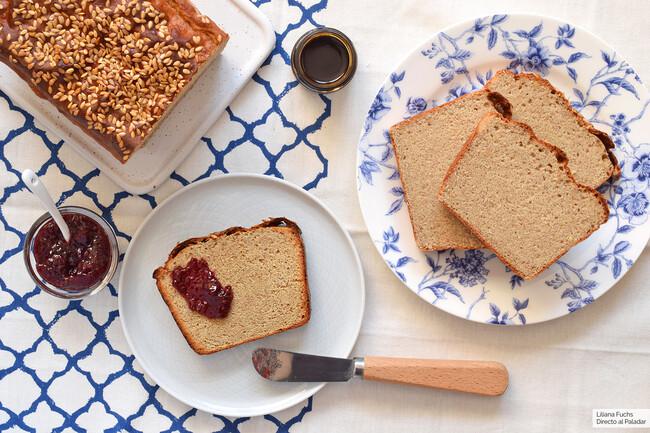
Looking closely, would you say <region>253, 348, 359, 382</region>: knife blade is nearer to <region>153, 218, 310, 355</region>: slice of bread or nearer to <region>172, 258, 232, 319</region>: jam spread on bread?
<region>153, 218, 310, 355</region>: slice of bread

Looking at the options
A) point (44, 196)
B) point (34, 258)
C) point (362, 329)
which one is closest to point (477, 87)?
point (362, 329)

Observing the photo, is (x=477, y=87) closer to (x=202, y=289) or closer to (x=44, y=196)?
(x=202, y=289)

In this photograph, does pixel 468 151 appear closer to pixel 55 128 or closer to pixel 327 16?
pixel 327 16

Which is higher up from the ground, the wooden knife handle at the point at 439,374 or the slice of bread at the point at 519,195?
the slice of bread at the point at 519,195

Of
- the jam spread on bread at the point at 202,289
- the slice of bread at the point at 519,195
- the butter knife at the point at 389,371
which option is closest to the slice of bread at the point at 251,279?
the jam spread on bread at the point at 202,289

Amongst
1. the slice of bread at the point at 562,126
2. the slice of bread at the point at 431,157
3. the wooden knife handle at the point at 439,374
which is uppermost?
the slice of bread at the point at 562,126

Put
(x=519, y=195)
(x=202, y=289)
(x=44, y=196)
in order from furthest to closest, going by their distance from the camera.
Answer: (x=202, y=289)
(x=519, y=195)
(x=44, y=196)

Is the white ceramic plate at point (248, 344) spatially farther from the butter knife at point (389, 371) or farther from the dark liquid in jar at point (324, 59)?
the dark liquid in jar at point (324, 59)
